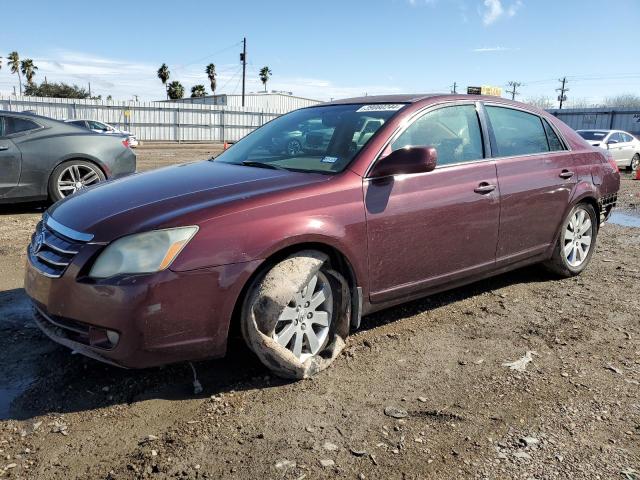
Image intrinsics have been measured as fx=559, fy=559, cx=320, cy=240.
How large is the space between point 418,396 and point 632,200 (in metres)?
10.1

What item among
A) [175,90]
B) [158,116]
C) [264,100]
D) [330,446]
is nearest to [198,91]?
[175,90]

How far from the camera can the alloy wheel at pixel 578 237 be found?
16.7 feet

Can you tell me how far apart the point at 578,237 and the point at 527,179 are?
3.85 feet

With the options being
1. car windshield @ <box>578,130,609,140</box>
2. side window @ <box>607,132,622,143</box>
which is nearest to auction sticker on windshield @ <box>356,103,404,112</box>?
car windshield @ <box>578,130,609,140</box>

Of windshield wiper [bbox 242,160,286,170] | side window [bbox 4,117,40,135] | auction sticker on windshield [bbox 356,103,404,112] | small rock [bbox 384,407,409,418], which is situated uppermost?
auction sticker on windshield [bbox 356,103,404,112]

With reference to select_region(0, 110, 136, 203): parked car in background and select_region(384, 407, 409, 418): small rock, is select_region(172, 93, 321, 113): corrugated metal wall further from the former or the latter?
select_region(384, 407, 409, 418): small rock

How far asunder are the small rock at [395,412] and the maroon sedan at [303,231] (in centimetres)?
54

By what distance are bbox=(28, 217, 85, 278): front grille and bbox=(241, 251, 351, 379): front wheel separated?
938mm

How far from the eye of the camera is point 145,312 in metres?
2.70

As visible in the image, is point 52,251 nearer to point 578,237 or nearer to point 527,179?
point 527,179

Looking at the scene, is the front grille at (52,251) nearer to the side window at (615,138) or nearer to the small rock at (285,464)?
the small rock at (285,464)

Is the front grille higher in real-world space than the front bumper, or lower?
higher

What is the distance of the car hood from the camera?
286cm

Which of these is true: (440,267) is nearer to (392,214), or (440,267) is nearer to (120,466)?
(392,214)
